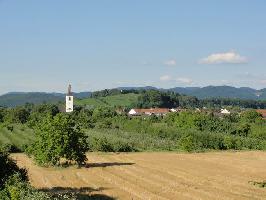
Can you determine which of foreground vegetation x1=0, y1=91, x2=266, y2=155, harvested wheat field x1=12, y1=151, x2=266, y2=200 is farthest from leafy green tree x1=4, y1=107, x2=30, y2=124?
harvested wheat field x1=12, y1=151, x2=266, y2=200

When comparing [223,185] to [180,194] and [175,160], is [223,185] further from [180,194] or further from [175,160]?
[175,160]

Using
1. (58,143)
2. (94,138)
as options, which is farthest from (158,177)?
(94,138)

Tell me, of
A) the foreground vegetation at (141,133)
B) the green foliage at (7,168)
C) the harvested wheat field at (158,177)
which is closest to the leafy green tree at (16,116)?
the foreground vegetation at (141,133)

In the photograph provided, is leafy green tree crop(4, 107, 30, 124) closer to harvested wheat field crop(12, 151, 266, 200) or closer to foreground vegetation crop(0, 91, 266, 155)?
foreground vegetation crop(0, 91, 266, 155)

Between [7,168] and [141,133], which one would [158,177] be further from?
[141,133]

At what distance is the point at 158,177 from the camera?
55.2m

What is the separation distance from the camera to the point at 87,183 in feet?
163

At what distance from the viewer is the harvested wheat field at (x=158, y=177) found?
4516 cm

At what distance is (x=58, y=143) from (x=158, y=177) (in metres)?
12.1

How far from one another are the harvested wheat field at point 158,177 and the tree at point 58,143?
1391 millimetres

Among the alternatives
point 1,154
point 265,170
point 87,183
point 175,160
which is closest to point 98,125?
point 175,160

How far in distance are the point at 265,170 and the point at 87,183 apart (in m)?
25.5

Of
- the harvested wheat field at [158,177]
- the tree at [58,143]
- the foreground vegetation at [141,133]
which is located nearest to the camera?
the harvested wheat field at [158,177]

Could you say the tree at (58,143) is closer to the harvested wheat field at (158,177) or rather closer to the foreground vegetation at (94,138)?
the foreground vegetation at (94,138)
